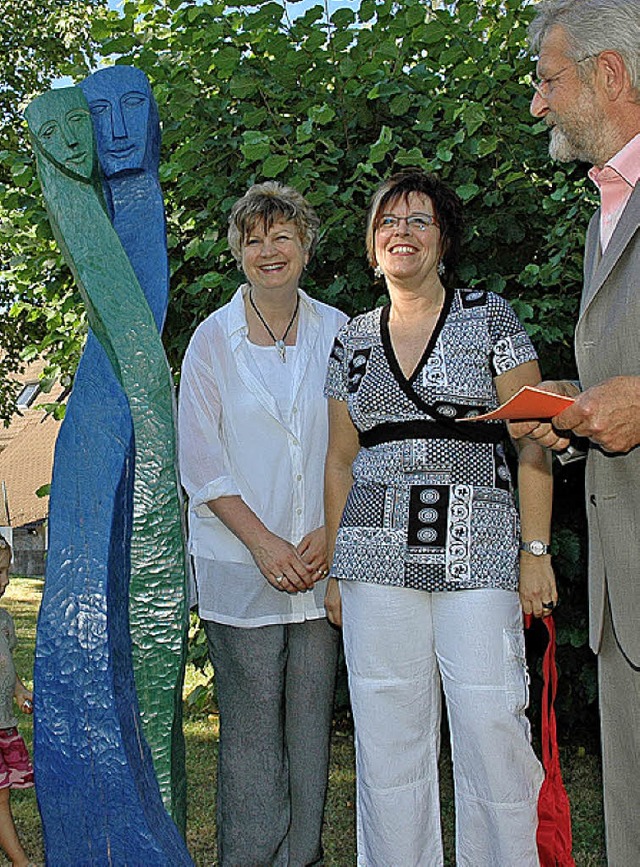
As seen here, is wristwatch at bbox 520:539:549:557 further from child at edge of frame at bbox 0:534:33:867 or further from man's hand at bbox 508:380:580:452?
child at edge of frame at bbox 0:534:33:867

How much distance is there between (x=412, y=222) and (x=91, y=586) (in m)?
1.21

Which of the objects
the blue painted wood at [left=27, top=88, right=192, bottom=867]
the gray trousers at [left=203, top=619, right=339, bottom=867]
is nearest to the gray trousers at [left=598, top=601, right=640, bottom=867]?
the gray trousers at [left=203, top=619, right=339, bottom=867]

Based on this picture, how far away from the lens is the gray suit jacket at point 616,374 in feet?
7.72

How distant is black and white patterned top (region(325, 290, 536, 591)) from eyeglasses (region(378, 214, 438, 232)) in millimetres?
217

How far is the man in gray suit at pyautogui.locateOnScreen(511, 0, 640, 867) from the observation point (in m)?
2.38

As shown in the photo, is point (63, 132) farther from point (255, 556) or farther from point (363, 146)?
point (363, 146)

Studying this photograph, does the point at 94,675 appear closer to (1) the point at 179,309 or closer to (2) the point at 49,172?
(2) the point at 49,172

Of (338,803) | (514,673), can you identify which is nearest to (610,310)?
(514,673)

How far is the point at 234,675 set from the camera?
3.07m

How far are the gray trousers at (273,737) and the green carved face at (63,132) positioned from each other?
4.17 ft

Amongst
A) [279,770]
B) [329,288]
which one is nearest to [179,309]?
[329,288]

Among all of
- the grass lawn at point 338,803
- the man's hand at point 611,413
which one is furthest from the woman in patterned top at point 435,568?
the grass lawn at point 338,803

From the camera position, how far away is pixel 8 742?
11.8ft

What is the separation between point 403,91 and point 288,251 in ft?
4.18
